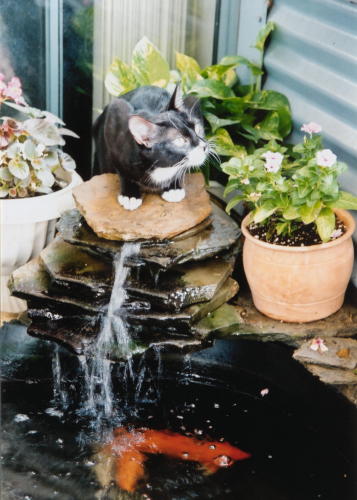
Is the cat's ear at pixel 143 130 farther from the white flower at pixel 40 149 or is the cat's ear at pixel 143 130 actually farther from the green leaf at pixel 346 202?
the green leaf at pixel 346 202

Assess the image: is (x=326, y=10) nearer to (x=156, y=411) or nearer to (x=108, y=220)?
(x=108, y=220)

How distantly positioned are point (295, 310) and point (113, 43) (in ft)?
6.31

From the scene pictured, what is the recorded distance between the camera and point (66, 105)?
444cm

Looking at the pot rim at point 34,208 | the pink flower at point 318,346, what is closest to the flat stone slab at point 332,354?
the pink flower at point 318,346

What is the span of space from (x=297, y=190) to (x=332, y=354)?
26.9 inches

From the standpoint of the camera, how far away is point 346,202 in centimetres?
321

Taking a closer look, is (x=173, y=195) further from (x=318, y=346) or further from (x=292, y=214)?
Result: (x=318, y=346)

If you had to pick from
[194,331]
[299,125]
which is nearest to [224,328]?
[194,331]

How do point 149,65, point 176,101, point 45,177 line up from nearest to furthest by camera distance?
point 176,101, point 45,177, point 149,65

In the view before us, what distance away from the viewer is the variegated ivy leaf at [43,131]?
150 inches

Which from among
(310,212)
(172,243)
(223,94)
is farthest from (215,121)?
(310,212)

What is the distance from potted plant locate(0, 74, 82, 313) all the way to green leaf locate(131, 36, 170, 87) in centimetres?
53

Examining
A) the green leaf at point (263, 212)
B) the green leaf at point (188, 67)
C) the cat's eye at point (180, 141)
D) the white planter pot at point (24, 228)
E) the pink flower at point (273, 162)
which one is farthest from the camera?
the green leaf at point (188, 67)

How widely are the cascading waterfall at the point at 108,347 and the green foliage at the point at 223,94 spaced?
86 cm
